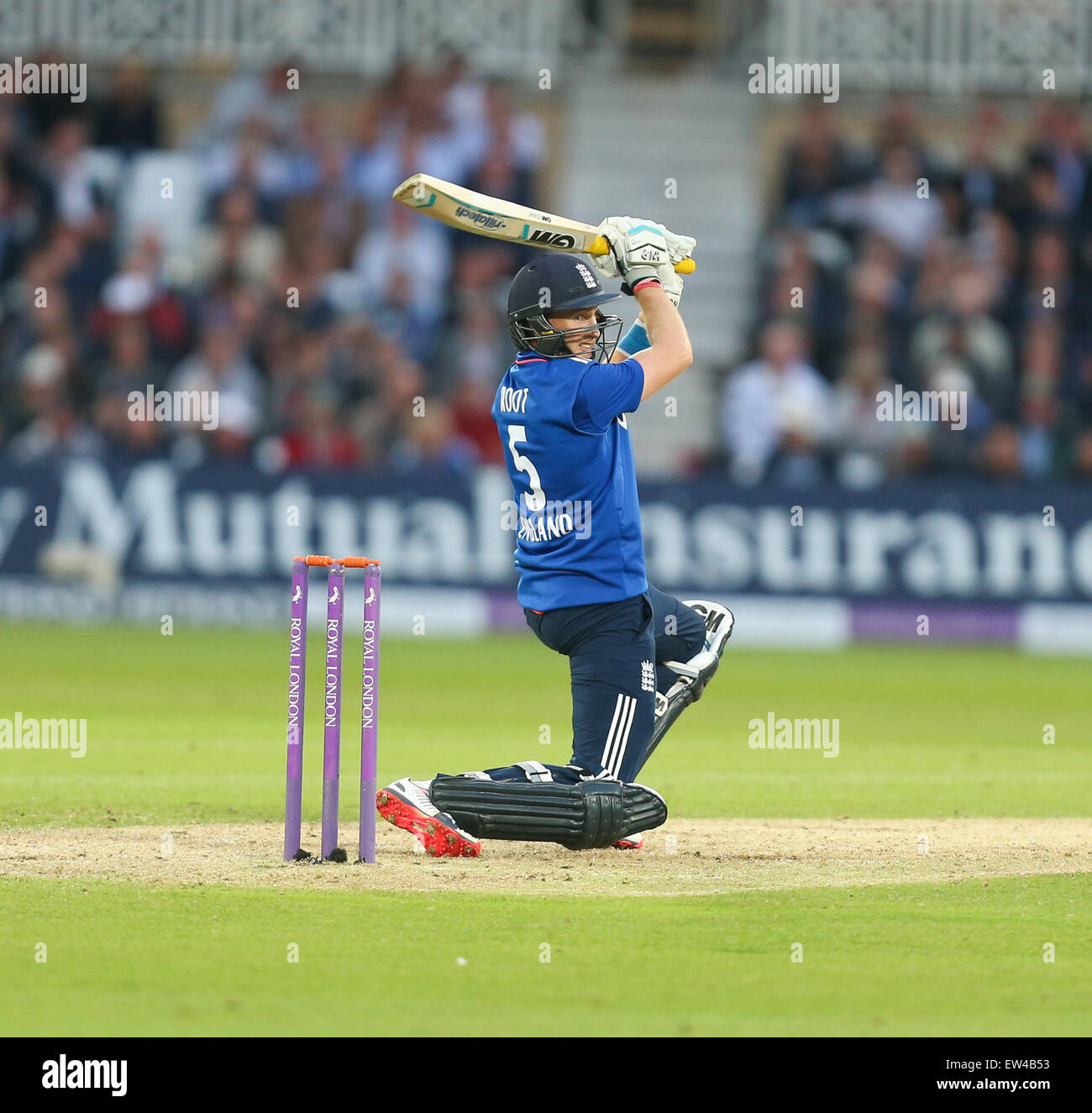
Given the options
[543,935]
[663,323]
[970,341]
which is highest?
[970,341]

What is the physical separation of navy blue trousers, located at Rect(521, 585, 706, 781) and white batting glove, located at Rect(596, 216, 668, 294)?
1.18m

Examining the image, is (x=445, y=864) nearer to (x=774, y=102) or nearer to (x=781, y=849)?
(x=781, y=849)

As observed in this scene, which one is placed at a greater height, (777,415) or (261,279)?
(261,279)

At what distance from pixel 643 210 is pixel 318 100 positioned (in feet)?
13.3

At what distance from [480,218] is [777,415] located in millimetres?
11613

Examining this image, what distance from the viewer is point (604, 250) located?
24.4 ft

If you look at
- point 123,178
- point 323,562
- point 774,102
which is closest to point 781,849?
point 323,562

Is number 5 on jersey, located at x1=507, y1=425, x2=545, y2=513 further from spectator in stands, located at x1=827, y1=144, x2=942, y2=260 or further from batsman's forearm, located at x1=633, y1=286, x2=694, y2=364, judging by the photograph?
spectator in stands, located at x1=827, y1=144, x2=942, y2=260

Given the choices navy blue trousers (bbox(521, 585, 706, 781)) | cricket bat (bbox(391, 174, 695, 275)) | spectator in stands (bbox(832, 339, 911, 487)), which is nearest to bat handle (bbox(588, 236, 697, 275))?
cricket bat (bbox(391, 174, 695, 275))

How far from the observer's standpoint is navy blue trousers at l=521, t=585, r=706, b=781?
7.19 metres

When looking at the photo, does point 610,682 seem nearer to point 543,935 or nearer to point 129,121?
point 543,935

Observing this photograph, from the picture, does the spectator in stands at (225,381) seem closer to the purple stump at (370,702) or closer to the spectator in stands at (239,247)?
the spectator in stands at (239,247)

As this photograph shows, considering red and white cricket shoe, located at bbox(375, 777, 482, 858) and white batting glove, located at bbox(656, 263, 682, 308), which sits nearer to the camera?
red and white cricket shoe, located at bbox(375, 777, 482, 858)

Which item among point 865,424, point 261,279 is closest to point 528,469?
point 865,424
